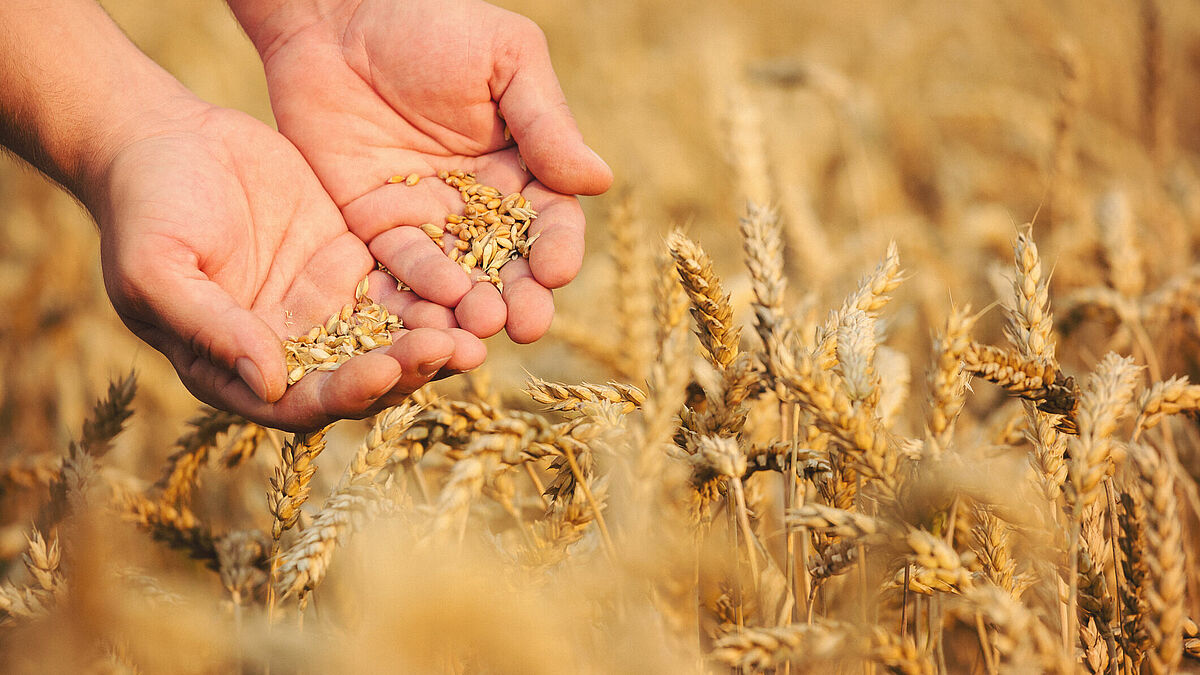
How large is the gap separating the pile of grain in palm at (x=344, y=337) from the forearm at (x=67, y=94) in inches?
20.7

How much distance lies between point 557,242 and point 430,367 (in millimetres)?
442

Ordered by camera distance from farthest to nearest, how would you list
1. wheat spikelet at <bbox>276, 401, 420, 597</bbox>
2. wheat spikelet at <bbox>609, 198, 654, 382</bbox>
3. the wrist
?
the wrist < wheat spikelet at <bbox>609, 198, 654, 382</bbox> < wheat spikelet at <bbox>276, 401, 420, 597</bbox>

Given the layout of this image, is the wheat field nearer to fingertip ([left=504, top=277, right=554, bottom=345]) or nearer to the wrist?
fingertip ([left=504, top=277, right=554, bottom=345])

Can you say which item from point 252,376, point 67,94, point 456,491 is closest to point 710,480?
point 456,491

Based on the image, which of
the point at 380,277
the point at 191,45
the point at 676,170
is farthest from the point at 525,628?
the point at 191,45

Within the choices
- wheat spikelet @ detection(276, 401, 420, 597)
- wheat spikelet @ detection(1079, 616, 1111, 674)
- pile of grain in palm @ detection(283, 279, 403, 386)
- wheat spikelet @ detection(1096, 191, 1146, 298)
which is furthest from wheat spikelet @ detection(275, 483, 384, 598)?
wheat spikelet @ detection(1096, 191, 1146, 298)

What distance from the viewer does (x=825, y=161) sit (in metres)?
4.18

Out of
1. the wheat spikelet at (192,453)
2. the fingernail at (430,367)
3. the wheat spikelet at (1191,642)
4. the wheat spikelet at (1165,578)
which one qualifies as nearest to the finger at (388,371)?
the fingernail at (430,367)

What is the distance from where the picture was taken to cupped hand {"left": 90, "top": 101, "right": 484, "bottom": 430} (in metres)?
1.20

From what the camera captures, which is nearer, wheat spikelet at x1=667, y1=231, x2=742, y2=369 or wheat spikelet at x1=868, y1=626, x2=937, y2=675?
Answer: wheat spikelet at x1=868, y1=626, x2=937, y2=675

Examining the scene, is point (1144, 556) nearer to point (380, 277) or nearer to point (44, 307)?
point (380, 277)

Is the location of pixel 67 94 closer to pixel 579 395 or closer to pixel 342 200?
pixel 342 200

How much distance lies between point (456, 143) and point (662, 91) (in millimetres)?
2817

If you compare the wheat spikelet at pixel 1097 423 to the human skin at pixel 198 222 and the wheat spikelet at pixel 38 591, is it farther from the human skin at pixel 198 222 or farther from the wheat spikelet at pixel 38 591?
the wheat spikelet at pixel 38 591
